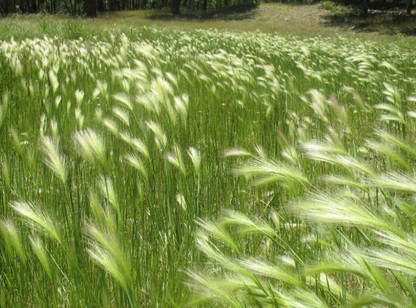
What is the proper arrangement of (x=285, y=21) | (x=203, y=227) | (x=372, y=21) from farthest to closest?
(x=285, y=21), (x=372, y=21), (x=203, y=227)

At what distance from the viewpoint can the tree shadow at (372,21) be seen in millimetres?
18469

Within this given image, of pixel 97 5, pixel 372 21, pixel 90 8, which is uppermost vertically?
pixel 97 5

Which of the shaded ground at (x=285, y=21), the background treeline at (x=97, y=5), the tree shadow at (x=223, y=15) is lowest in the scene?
the shaded ground at (x=285, y=21)

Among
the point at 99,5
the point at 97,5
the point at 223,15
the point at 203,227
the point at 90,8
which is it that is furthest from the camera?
the point at 97,5

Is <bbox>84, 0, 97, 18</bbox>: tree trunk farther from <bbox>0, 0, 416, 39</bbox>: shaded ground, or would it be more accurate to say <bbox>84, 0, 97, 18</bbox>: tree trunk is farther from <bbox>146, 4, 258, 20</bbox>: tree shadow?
<bbox>146, 4, 258, 20</bbox>: tree shadow

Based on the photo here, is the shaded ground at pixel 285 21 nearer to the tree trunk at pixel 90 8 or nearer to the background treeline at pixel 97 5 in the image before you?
the tree trunk at pixel 90 8

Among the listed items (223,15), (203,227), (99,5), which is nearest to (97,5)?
(99,5)

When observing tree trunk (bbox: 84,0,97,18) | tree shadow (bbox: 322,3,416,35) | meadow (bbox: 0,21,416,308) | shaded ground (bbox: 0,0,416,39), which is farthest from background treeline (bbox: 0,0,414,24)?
meadow (bbox: 0,21,416,308)

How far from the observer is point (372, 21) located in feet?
71.7

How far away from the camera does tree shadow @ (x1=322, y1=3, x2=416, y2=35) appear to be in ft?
60.6

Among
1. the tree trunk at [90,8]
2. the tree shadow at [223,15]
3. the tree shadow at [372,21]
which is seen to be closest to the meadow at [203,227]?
the tree shadow at [372,21]

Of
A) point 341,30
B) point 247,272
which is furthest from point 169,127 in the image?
point 341,30

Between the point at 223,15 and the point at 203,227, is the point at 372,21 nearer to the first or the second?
the point at 223,15

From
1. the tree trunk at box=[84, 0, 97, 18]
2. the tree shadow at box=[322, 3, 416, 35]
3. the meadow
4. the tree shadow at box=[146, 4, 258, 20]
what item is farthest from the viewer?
the tree shadow at box=[146, 4, 258, 20]
